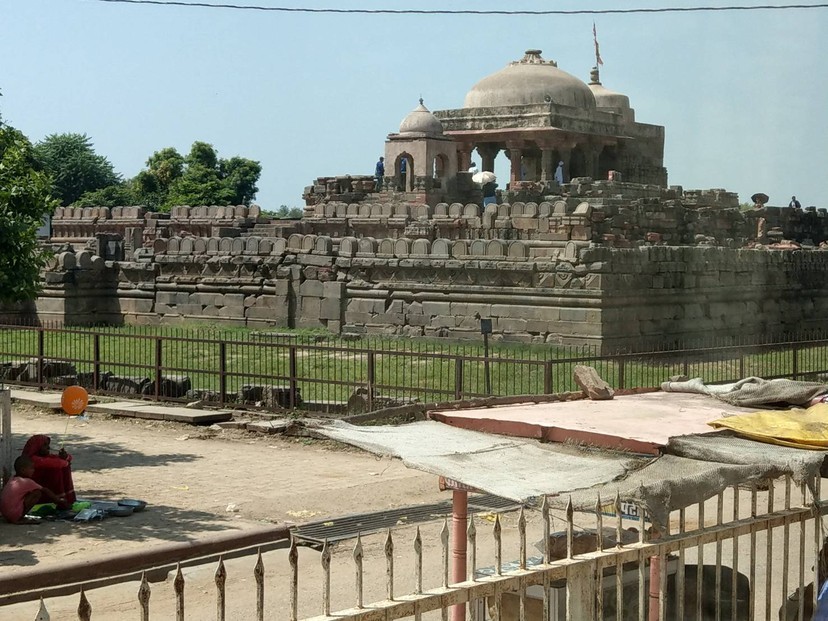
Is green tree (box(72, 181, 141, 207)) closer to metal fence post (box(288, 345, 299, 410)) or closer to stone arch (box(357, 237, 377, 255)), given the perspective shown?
stone arch (box(357, 237, 377, 255))

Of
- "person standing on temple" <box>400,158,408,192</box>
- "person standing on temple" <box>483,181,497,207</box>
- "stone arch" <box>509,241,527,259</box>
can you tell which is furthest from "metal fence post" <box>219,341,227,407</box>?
"person standing on temple" <box>400,158,408,192</box>

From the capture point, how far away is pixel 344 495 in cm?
1156

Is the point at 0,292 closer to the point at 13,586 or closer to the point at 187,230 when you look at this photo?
the point at 13,586

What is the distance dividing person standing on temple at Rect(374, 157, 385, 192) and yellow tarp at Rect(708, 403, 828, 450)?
97.6 feet

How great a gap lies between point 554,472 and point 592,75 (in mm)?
45519

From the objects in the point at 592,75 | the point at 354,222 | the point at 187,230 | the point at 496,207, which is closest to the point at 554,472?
the point at 496,207

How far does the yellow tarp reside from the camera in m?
5.98

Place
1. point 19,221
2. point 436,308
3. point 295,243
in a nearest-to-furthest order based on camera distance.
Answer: point 19,221
point 436,308
point 295,243

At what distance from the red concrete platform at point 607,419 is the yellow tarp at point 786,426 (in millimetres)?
216

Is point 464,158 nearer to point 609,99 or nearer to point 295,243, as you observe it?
point 609,99

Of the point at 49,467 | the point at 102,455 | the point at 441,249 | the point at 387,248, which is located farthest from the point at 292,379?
the point at 387,248

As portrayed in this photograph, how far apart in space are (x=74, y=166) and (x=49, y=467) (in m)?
64.6

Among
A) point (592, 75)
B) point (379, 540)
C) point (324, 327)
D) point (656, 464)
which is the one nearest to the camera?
point (656, 464)

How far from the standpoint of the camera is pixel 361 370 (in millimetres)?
18500
